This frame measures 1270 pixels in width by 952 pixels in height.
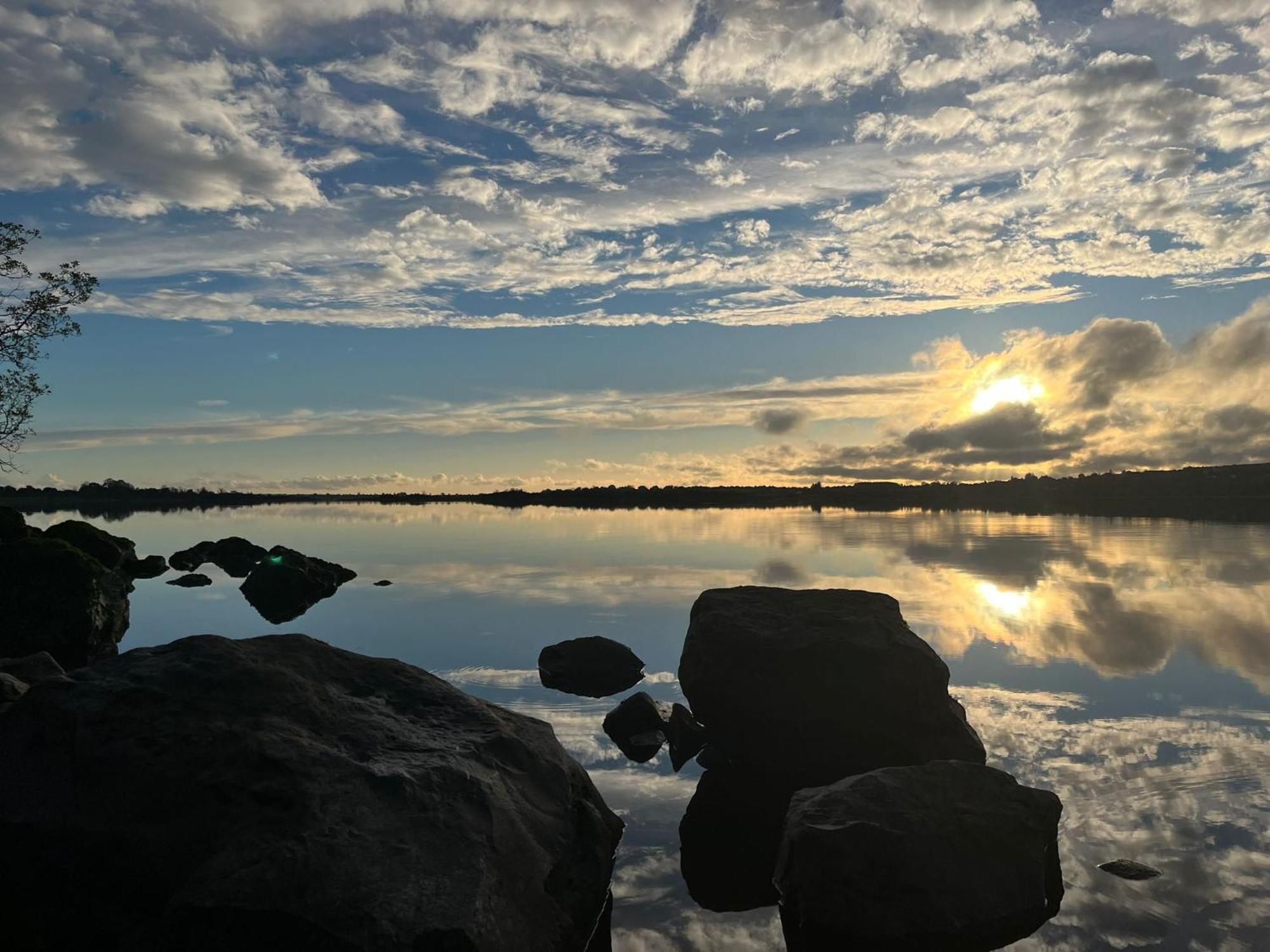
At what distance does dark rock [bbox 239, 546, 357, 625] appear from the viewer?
105 feet

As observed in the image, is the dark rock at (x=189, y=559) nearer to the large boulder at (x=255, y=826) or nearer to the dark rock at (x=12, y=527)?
the dark rock at (x=12, y=527)

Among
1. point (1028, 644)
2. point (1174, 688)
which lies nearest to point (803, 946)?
point (1174, 688)

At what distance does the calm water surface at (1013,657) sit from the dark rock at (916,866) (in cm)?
34

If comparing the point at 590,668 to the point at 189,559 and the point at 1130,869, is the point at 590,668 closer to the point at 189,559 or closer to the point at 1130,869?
the point at 1130,869

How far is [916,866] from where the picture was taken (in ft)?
26.5

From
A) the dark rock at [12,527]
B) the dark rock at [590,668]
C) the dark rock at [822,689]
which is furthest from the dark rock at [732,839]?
the dark rock at [12,527]

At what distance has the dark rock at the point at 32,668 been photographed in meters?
10.6

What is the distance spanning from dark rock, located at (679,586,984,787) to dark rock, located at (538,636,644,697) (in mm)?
3731

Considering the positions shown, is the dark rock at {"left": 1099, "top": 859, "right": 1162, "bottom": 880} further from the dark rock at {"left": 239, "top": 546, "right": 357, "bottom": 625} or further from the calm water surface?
the dark rock at {"left": 239, "top": 546, "right": 357, "bottom": 625}

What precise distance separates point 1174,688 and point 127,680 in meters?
19.0

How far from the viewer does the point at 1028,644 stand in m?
22.2

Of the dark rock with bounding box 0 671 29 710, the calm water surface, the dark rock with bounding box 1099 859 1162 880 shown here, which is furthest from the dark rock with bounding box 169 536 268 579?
the dark rock with bounding box 1099 859 1162 880

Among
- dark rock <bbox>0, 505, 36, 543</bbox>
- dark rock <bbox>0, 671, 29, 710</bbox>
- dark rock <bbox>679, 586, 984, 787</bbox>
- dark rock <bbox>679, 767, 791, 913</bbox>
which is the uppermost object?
dark rock <bbox>0, 505, 36, 543</bbox>

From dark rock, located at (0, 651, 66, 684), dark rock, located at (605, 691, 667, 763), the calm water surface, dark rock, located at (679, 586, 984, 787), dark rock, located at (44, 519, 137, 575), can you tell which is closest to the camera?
the calm water surface
